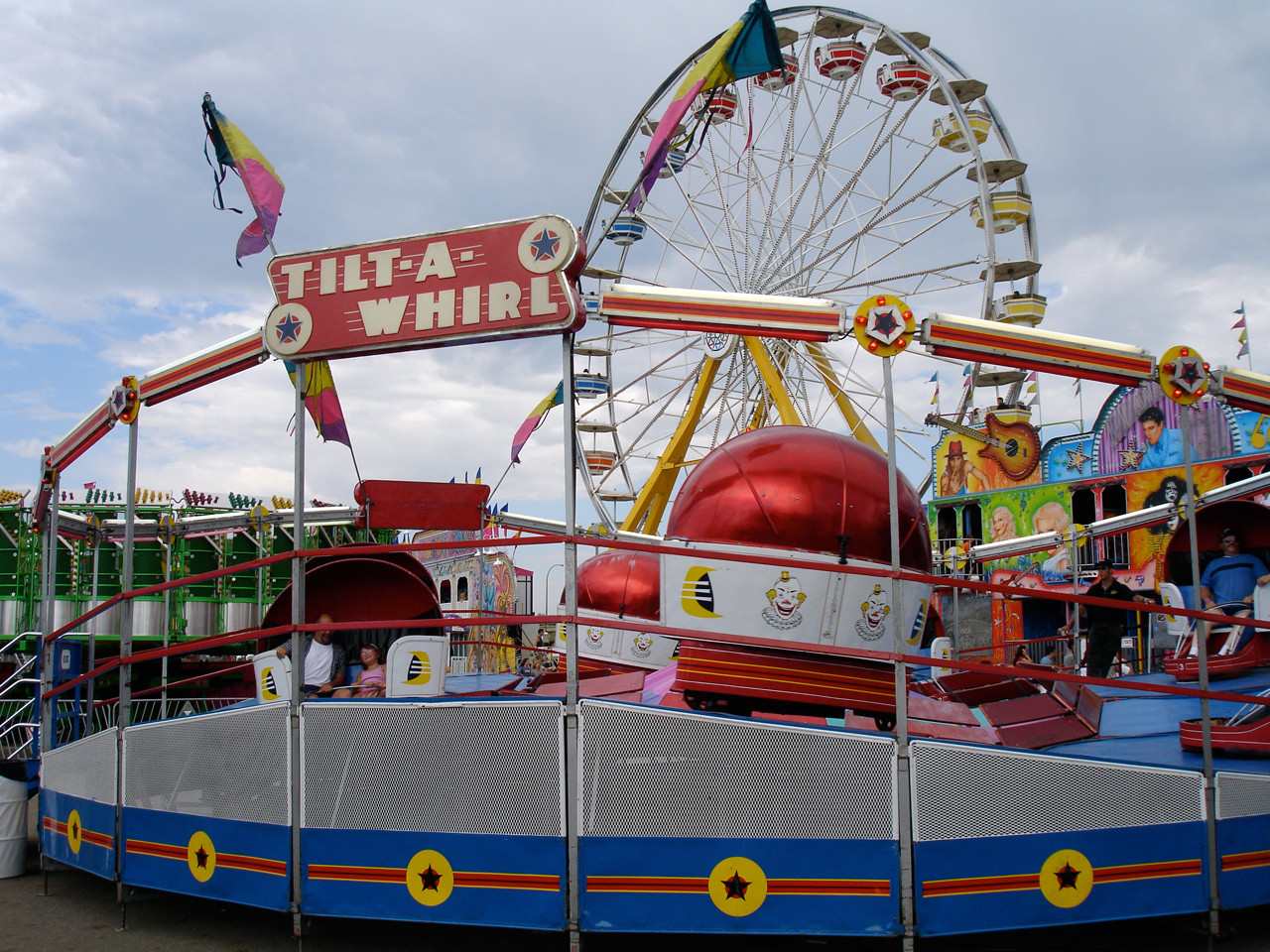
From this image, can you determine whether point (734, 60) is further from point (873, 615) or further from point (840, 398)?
point (840, 398)

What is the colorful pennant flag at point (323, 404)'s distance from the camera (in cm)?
748

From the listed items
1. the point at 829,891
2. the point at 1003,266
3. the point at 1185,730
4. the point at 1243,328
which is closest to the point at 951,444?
the point at 1243,328

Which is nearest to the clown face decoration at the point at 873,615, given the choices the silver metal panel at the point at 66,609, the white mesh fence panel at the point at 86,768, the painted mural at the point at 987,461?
the white mesh fence panel at the point at 86,768

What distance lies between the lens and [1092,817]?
5.59 metres

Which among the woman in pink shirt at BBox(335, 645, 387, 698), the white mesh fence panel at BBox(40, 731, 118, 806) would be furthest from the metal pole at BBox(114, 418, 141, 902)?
the woman in pink shirt at BBox(335, 645, 387, 698)

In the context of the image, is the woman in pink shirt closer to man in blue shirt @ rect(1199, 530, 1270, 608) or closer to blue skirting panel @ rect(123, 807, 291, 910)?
blue skirting panel @ rect(123, 807, 291, 910)

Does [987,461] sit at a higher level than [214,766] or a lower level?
higher

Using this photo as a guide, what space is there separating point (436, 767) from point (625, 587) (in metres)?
8.99

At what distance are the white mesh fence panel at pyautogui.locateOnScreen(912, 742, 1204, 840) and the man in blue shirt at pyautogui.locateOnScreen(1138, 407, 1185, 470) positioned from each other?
21272 millimetres

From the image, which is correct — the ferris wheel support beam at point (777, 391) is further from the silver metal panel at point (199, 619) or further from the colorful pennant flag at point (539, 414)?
the silver metal panel at point (199, 619)

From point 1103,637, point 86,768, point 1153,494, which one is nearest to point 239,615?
point 86,768

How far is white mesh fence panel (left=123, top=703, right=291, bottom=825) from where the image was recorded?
6070 millimetres

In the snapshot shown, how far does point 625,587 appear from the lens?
14.7 meters

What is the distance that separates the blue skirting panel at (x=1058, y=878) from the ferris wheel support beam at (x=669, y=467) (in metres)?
12.8
